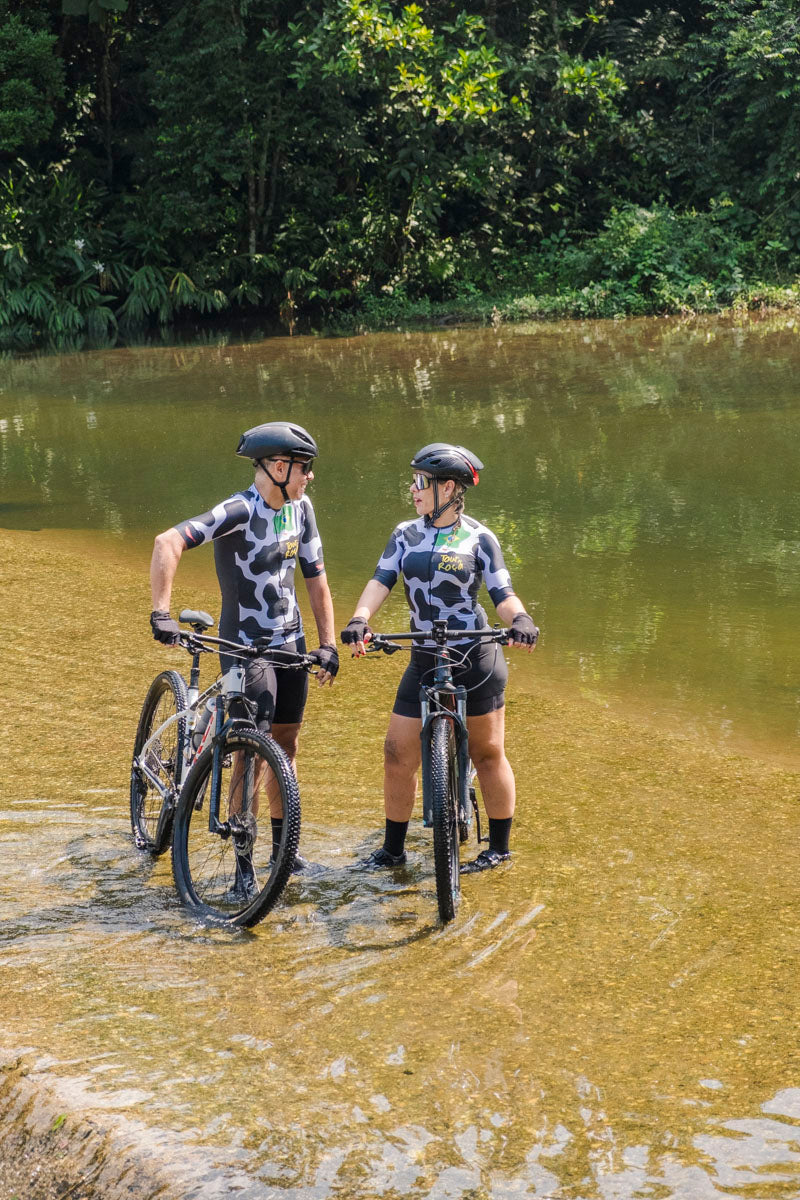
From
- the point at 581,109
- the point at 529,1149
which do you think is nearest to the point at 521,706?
the point at 529,1149

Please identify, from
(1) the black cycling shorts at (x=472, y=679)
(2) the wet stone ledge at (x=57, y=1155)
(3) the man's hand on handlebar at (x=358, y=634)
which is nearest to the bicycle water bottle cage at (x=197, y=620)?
(3) the man's hand on handlebar at (x=358, y=634)

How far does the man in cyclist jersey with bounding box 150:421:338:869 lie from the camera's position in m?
4.64

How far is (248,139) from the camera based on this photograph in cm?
2520

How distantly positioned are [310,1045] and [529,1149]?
768mm

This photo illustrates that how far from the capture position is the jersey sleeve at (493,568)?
488 centimetres

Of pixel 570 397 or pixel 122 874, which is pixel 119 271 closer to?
pixel 570 397

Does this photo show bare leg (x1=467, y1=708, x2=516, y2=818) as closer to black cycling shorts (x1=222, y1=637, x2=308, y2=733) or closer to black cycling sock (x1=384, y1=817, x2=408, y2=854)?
black cycling sock (x1=384, y1=817, x2=408, y2=854)

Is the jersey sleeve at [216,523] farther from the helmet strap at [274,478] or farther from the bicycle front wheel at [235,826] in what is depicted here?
the bicycle front wheel at [235,826]

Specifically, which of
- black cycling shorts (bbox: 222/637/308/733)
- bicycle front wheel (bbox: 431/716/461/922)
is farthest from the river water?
black cycling shorts (bbox: 222/637/308/733)

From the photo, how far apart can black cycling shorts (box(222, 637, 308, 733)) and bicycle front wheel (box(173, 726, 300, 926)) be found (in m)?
0.22

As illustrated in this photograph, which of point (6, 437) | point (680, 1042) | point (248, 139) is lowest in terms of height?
point (680, 1042)

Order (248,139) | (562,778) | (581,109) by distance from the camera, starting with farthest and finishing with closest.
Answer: (581,109)
(248,139)
(562,778)

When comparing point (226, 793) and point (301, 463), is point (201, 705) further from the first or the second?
point (301, 463)

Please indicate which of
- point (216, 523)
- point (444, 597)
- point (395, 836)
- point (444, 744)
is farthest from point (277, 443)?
point (395, 836)
